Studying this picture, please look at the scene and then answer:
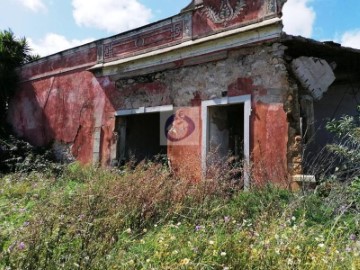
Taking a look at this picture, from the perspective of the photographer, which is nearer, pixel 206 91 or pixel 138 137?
pixel 206 91

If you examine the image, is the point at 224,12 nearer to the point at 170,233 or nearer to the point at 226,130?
the point at 226,130

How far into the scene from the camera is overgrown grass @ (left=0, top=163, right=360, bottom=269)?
269 cm

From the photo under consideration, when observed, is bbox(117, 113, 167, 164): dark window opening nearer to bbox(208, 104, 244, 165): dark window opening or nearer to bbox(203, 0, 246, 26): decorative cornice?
bbox(208, 104, 244, 165): dark window opening

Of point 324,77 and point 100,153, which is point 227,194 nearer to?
point 324,77

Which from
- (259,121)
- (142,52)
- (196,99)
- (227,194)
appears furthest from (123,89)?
(227,194)

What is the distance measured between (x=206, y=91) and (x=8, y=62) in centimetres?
926

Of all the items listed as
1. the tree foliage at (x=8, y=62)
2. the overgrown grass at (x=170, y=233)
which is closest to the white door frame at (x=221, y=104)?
the overgrown grass at (x=170, y=233)

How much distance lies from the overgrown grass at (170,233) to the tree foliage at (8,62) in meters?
10.1

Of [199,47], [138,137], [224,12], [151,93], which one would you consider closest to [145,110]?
[151,93]

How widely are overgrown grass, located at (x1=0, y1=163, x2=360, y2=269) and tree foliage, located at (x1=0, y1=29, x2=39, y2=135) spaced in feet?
33.1

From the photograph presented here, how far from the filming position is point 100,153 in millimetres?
10266

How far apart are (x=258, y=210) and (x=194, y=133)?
11.8 ft

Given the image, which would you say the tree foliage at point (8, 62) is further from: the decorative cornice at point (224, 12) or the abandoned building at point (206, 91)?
the decorative cornice at point (224, 12)

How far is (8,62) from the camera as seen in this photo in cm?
1403
